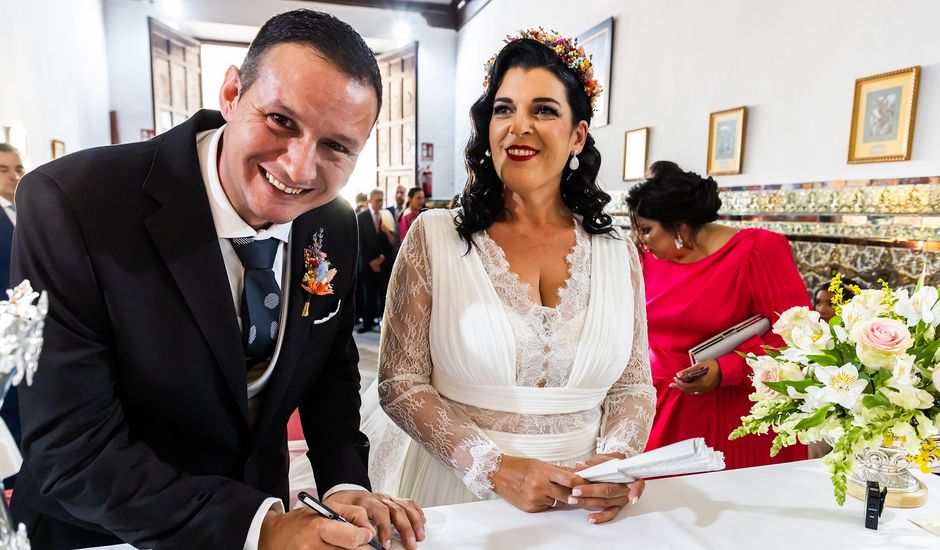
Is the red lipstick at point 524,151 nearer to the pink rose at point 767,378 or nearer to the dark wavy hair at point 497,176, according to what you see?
the dark wavy hair at point 497,176

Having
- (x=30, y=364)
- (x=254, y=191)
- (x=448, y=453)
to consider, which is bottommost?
(x=448, y=453)

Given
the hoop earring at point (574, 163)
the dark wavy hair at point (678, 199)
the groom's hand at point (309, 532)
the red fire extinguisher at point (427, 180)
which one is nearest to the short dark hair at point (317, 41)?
the groom's hand at point (309, 532)

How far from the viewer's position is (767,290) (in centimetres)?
230

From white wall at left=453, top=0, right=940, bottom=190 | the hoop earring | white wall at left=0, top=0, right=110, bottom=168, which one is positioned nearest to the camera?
the hoop earring

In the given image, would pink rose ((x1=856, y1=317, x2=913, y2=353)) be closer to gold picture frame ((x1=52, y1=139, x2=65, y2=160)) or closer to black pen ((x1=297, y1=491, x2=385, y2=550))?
black pen ((x1=297, y1=491, x2=385, y2=550))

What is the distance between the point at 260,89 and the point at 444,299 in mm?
734

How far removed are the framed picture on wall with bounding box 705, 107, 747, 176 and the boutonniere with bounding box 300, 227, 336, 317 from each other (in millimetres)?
3161

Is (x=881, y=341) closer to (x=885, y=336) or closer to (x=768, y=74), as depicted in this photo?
(x=885, y=336)

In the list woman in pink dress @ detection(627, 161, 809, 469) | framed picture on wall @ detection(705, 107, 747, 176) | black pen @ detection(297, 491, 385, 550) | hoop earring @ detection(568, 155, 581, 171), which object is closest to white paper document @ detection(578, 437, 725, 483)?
black pen @ detection(297, 491, 385, 550)

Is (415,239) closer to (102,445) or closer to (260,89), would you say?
(260,89)

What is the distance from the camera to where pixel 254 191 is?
3.45ft

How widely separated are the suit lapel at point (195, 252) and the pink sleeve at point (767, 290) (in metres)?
1.89

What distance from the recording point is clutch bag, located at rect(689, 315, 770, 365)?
7.61 feet

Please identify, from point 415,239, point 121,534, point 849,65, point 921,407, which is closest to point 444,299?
point 415,239
